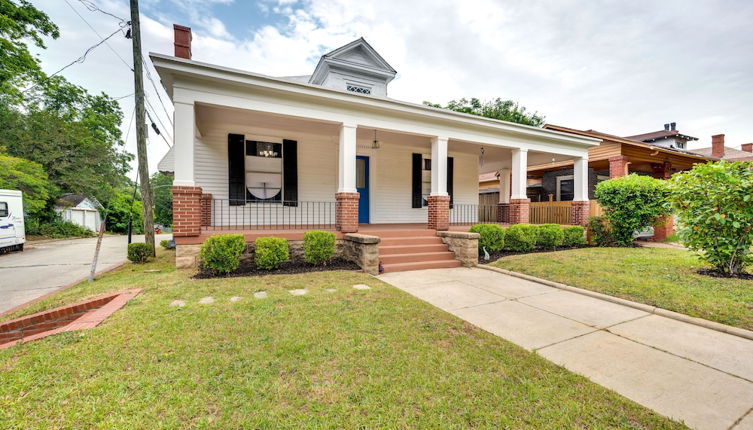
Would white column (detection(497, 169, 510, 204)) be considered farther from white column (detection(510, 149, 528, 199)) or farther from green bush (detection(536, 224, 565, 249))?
green bush (detection(536, 224, 565, 249))

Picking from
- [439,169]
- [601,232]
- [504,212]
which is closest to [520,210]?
[504,212]

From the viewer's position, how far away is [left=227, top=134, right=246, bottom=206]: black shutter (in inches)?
300

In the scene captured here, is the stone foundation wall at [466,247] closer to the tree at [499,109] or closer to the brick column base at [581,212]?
the brick column base at [581,212]

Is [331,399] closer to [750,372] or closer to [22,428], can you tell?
[22,428]

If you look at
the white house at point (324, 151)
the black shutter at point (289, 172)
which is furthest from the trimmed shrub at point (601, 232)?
the black shutter at point (289, 172)

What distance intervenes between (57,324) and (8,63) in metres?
11.8

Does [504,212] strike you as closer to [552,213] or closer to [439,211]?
[552,213]

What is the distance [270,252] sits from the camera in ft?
18.8

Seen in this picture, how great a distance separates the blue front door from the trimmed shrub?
7.63 meters

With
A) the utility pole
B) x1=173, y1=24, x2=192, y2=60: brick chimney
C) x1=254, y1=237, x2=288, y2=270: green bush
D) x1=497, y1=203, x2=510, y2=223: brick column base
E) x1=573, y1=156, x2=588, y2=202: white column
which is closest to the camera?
x1=254, y1=237, x2=288, y2=270: green bush

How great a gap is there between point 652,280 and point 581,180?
634 cm

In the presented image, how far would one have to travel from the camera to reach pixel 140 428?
66.5 inches

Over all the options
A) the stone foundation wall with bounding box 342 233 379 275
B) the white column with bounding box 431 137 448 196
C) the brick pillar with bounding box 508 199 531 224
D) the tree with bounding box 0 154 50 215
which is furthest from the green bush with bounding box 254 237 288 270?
the tree with bounding box 0 154 50 215

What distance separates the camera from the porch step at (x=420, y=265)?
6281mm
